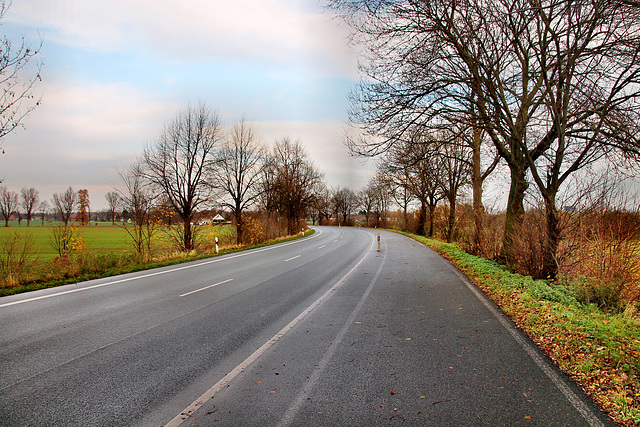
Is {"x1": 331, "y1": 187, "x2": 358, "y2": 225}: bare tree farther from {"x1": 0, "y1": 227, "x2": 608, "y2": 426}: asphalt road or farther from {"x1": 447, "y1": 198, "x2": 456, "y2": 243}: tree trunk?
{"x1": 0, "y1": 227, "x2": 608, "y2": 426}: asphalt road

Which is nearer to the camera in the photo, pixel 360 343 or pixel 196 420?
pixel 196 420

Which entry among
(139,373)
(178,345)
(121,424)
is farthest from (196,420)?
(178,345)

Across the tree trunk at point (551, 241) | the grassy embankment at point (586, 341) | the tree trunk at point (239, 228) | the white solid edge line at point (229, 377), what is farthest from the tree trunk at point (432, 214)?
the white solid edge line at point (229, 377)

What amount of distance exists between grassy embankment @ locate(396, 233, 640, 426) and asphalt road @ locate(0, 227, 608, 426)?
0.23 m

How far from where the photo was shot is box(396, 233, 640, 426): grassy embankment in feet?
11.3

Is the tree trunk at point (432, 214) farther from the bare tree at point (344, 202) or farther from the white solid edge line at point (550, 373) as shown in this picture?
the bare tree at point (344, 202)

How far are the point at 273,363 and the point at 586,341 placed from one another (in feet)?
14.0

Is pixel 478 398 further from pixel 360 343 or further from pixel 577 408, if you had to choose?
pixel 360 343

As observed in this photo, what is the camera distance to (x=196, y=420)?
10.2 feet

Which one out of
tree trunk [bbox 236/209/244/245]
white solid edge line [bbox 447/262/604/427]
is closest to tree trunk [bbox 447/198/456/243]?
tree trunk [bbox 236/209/244/245]

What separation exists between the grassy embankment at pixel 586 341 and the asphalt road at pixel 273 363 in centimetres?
23

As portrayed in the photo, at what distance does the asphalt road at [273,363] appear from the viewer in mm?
3209

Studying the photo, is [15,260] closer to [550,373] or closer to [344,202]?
[550,373]

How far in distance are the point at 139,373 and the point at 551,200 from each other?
32.6ft
